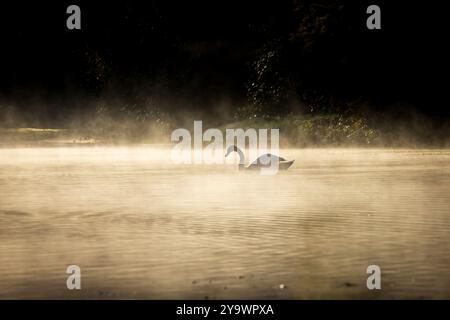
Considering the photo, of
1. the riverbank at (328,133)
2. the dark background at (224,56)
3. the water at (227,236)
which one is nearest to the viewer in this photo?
the water at (227,236)

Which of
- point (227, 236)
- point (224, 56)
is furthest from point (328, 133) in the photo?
point (227, 236)

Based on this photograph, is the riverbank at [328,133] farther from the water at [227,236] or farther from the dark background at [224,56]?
the water at [227,236]

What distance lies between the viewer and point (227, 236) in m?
13.6

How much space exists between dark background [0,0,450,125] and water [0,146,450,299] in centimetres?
1987

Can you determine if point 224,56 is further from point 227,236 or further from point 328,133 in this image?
point 227,236

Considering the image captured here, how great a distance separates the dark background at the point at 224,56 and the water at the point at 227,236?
65.2 ft

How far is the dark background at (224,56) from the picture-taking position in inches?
1761

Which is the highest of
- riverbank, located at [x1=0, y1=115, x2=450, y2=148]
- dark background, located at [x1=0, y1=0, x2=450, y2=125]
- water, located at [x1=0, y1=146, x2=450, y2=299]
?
dark background, located at [x1=0, y1=0, x2=450, y2=125]

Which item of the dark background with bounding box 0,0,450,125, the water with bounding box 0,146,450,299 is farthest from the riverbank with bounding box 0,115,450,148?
the water with bounding box 0,146,450,299

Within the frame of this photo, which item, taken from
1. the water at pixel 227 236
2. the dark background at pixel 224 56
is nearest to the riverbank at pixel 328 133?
the dark background at pixel 224 56

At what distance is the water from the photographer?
9.98 metres

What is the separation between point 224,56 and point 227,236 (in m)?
56.5

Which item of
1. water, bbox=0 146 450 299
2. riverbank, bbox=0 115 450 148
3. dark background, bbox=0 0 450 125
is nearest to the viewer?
water, bbox=0 146 450 299

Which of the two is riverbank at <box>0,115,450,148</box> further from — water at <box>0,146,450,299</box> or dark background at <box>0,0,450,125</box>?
water at <box>0,146,450,299</box>
